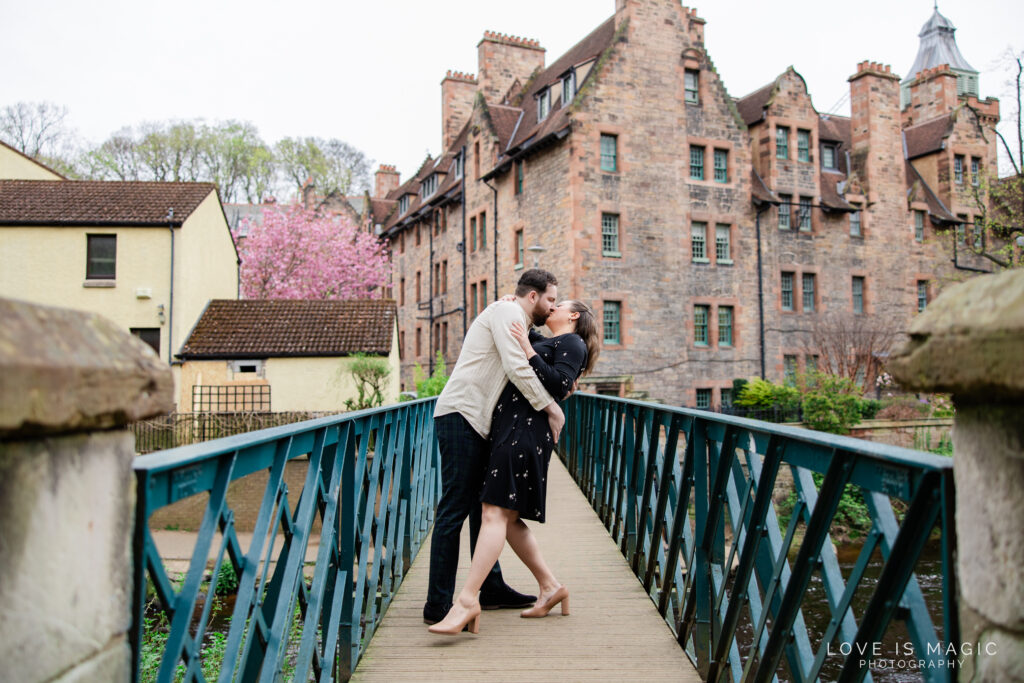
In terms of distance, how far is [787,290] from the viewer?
97.5ft

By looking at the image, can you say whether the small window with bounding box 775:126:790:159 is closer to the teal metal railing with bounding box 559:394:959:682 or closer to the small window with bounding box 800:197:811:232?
the small window with bounding box 800:197:811:232

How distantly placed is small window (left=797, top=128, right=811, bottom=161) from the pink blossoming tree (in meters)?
21.8

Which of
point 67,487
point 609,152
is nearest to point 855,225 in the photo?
point 609,152

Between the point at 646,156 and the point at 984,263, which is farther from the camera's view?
the point at 984,263

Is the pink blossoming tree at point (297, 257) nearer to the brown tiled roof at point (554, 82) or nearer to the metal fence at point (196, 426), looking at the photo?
the brown tiled roof at point (554, 82)

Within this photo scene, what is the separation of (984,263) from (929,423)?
16.8m

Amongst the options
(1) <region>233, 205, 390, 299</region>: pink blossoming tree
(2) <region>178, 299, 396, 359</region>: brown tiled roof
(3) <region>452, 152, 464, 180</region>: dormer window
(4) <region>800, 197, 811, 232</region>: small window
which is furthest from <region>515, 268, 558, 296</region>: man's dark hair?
(1) <region>233, 205, 390, 299</region>: pink blossoming tree

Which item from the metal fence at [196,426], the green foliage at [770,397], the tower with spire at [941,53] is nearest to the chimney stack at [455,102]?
the green foliage at [770,397]

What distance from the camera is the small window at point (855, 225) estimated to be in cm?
3169

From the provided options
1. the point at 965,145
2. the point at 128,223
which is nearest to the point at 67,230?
the point at 128,223

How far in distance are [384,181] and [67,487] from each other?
175ft

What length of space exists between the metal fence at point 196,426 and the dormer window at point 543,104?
14929mm

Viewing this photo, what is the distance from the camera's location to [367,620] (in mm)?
3992

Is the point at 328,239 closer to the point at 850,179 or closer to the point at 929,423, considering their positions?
the point at 850,179
